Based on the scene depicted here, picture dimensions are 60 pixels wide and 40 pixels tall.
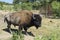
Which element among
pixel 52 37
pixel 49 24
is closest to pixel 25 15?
pixel 49 24

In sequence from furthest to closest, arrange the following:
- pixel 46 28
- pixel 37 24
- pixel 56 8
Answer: pixel 56 8
pixel 46 28
pixel 37 24

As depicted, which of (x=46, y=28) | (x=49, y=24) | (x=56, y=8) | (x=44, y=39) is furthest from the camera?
(x=56, y=8)

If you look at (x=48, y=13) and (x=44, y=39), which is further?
(x=48, y=13)

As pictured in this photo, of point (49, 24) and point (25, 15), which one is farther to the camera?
point (49, 24)

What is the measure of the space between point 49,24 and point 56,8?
6.06m

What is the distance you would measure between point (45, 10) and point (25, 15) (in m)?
10.3

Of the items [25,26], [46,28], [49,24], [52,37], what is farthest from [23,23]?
[52,37]

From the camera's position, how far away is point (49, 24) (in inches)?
680

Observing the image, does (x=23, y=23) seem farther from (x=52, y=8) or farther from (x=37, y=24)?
(x=52, y=8)

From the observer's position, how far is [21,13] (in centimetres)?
1388

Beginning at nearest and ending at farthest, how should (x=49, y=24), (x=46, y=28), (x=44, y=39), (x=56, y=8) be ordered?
(x=44, y=39) < (x=46, y=28) < (x=49, y=24) < (x=56, y=8)

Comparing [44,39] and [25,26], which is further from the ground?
[44,39]

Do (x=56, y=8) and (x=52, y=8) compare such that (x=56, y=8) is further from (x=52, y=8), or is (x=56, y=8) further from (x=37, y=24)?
(x=37, y=24)

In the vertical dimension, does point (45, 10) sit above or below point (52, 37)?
below
